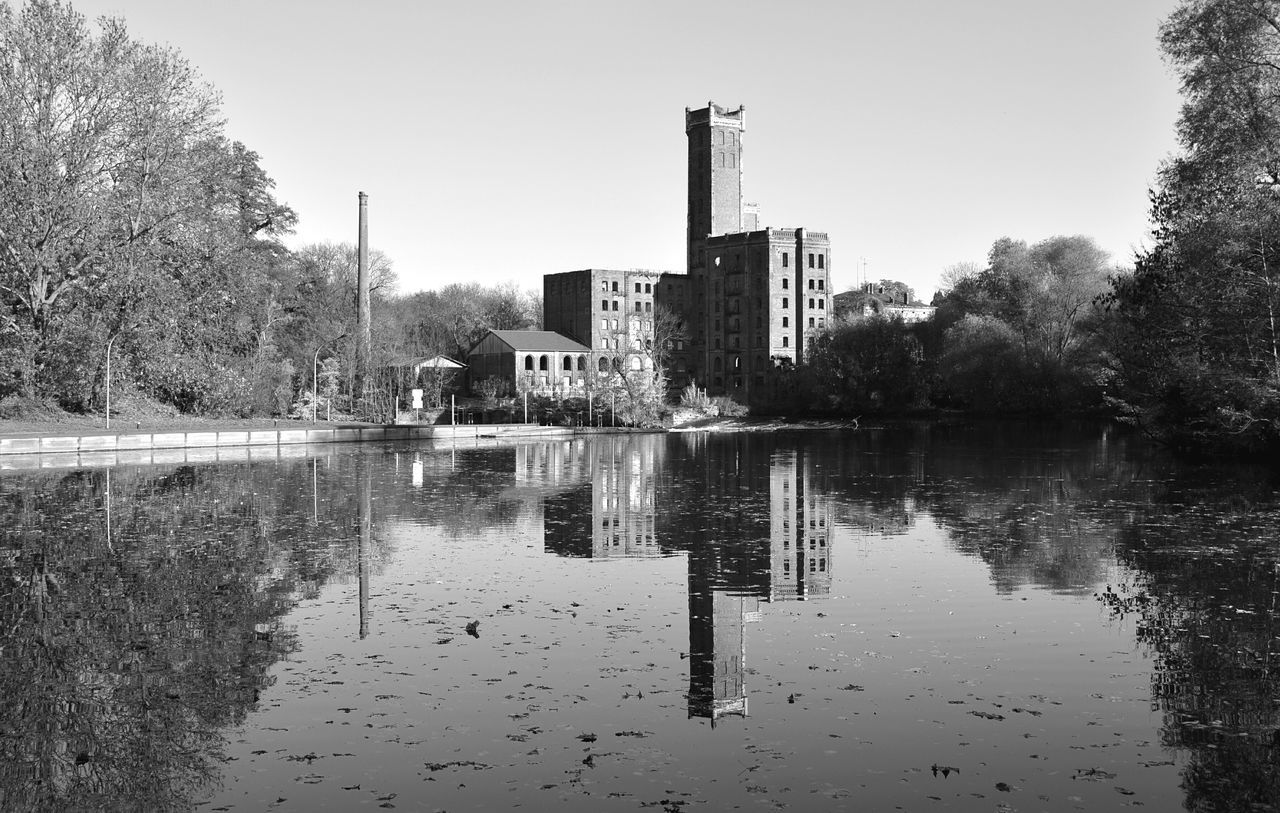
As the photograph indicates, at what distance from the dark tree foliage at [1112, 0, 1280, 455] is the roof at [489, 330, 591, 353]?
78.0 m

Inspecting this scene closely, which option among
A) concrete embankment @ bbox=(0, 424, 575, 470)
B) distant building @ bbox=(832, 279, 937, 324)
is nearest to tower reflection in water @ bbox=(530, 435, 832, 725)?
concrete embankment @ bbox=(0, 424, 575, 470)

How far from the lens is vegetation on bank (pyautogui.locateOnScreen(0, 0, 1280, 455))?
104 feet

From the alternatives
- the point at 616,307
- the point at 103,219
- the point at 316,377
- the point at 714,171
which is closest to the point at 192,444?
the point at 103,219

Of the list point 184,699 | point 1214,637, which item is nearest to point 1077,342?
point 1214,637

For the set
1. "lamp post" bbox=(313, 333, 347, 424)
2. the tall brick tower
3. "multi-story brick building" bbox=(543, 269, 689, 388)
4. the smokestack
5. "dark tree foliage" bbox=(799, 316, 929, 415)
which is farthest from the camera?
the tall brick tower

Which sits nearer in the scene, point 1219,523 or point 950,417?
point 1219,523

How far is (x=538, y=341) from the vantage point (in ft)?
364

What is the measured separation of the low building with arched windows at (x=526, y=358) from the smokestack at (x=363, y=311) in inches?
738

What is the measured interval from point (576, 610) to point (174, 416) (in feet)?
148

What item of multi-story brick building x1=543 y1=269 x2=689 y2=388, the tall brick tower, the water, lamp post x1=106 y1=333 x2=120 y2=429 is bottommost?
the water

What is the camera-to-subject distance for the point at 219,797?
23.0ft

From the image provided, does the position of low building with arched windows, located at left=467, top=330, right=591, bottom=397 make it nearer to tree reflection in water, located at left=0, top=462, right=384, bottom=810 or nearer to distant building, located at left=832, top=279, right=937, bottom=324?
distant building, located at left=832, top=279, right=937, bottom=324

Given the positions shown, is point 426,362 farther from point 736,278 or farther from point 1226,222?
point 1226,222

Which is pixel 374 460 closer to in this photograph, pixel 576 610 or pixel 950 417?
pixel 576 610
